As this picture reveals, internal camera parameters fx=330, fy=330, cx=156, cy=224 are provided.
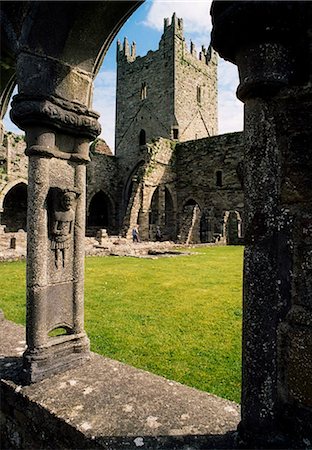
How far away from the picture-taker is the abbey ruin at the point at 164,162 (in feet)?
67.4

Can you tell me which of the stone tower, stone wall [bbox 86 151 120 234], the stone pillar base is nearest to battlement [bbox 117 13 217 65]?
the stone tower

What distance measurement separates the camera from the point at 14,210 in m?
Answer: 22.6

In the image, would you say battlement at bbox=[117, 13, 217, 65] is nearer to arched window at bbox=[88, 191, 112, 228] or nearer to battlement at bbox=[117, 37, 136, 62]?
battlement at bbox=[117, 37, 136, 62]

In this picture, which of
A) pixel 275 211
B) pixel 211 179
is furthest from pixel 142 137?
pixel 275 211

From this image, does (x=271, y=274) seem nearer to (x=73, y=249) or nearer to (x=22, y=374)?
(x=73, y=249)

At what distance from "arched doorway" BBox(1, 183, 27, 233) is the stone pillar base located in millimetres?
21233

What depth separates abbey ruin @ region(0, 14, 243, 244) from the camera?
67.4ft

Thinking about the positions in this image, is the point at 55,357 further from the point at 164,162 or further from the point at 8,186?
the point at 164,162

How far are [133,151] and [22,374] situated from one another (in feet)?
89.2

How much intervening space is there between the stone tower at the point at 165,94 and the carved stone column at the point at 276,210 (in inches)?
1011

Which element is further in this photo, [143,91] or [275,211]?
[143,91]

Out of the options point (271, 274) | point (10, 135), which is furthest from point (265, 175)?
point (10, 135)

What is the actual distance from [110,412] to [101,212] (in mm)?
26383

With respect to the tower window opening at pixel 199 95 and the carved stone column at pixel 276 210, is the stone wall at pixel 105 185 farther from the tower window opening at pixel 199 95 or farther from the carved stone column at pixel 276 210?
the carved stone column at pixel 276 210
